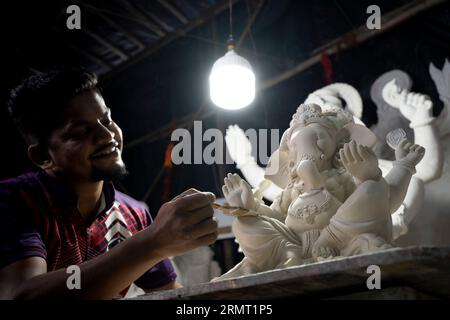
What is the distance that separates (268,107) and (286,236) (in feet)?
7.44

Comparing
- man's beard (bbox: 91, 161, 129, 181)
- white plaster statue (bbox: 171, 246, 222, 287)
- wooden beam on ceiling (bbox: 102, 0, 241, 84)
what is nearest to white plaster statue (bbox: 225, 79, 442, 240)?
man's beard (bbox: 91, 161, 129, 181)

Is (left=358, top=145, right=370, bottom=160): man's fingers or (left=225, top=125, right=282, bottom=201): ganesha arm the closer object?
(left=358, top=145, right=370, bottom=160): man's fingers

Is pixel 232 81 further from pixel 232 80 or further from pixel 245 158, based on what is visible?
pixel 245 158

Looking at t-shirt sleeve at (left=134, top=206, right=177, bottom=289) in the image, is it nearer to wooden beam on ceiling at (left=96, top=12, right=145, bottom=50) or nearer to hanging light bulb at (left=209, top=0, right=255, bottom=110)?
hanging light bulb at (left=209, top=0, right=255, bottom=110)

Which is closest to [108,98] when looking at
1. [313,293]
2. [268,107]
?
[268,107]

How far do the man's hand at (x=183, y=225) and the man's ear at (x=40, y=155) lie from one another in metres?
0.90

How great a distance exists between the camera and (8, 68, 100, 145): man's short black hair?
2.19 meters

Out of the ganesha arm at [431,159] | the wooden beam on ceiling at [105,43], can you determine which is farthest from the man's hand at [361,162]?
the wooden beam on ceiling at [105,43]

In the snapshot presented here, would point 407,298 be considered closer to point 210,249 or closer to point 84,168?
point 84,168

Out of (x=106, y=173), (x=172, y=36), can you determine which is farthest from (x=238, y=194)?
(x=172, y=36)

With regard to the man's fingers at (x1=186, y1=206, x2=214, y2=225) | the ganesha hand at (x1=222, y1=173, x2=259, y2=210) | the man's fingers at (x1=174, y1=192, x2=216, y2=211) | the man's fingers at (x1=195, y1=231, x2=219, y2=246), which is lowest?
the man's fingers at (x1=195, y1=231, x2=219, y2=246)

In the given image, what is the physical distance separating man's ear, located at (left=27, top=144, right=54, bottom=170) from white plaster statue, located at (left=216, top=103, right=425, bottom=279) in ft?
2.81

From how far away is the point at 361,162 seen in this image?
1.83 metres

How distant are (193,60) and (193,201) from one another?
3.60 metres
